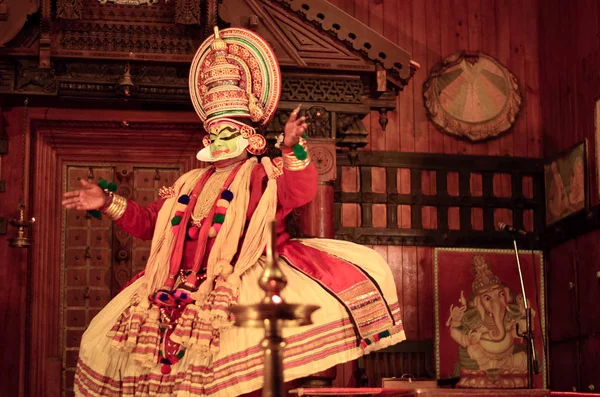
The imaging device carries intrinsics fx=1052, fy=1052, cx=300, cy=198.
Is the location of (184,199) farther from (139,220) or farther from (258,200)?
(258,200)

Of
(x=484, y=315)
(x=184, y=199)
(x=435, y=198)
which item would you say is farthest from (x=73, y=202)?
(x=484, y=315)

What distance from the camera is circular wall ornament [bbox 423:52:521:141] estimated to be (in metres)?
8.34

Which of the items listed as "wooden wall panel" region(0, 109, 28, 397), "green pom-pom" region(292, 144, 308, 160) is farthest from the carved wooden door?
"green pom-pom" region(292, 144, 308, 160)

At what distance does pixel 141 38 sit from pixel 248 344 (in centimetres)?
248

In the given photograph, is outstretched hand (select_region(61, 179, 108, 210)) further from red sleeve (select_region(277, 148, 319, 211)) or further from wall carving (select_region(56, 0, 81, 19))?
wall carving (select_region(56, 0, 81, 19))

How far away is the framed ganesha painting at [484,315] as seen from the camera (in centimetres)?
798

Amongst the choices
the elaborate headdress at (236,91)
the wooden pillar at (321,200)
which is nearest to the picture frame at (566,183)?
the wooden pillar at (321,200)

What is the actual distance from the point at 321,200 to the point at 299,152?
1386mm

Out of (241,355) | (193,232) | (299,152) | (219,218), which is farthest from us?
(193,232)

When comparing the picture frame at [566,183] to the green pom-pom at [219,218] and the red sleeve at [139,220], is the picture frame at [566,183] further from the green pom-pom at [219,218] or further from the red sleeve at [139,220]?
the red sleeve at [139,220]

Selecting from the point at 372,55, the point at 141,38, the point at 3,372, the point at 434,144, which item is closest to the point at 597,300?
the point at 434,144

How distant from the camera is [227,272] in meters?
5.49

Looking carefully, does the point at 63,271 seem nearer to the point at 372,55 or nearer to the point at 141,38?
the point at 141,38

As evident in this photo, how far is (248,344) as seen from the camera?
5.23 metres
